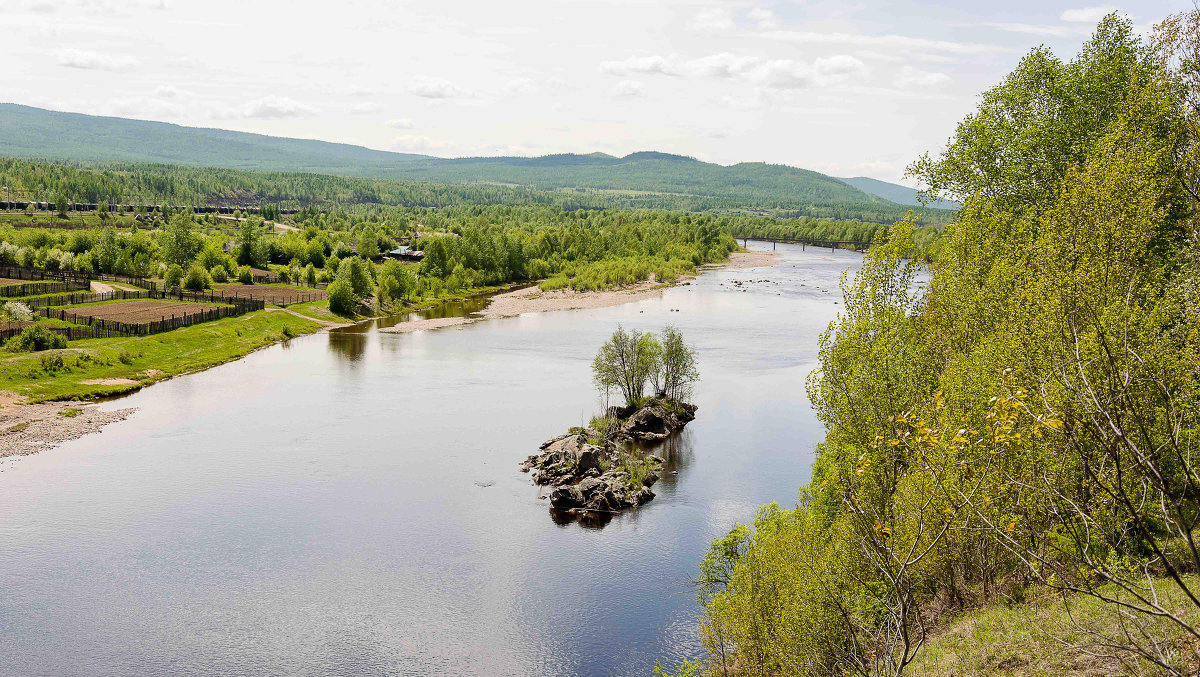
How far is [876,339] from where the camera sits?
93.4 ft

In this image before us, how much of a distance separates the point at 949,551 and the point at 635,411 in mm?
40468

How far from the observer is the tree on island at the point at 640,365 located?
203ft

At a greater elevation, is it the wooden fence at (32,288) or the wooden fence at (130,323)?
the wooden fence at (32,288)

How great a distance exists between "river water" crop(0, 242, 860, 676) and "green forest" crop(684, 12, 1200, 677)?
267 inches

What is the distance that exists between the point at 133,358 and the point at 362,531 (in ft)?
150

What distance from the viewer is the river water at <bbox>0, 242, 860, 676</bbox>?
3062 cm

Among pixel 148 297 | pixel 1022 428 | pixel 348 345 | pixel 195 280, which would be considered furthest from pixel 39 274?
pixel 1022 428

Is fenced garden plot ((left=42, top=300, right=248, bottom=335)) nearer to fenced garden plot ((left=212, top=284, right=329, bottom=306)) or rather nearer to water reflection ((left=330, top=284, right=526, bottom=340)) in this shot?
fenced garden plot ((left=212, top=284, right=329, bottom=306))

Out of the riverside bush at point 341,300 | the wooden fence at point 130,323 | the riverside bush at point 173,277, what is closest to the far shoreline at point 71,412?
the riverside bush at point 341,300

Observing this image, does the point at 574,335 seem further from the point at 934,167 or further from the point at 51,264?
the point at 51,264

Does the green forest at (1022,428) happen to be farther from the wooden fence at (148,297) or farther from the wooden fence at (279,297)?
the wooden fence at (279,297)

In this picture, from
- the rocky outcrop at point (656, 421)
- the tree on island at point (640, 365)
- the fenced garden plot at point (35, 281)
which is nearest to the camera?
the rocky outcrop at point (656, 421)

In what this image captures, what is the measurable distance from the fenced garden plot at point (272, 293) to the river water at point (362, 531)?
130 ft

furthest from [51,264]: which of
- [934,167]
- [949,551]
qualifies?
[949,551]
